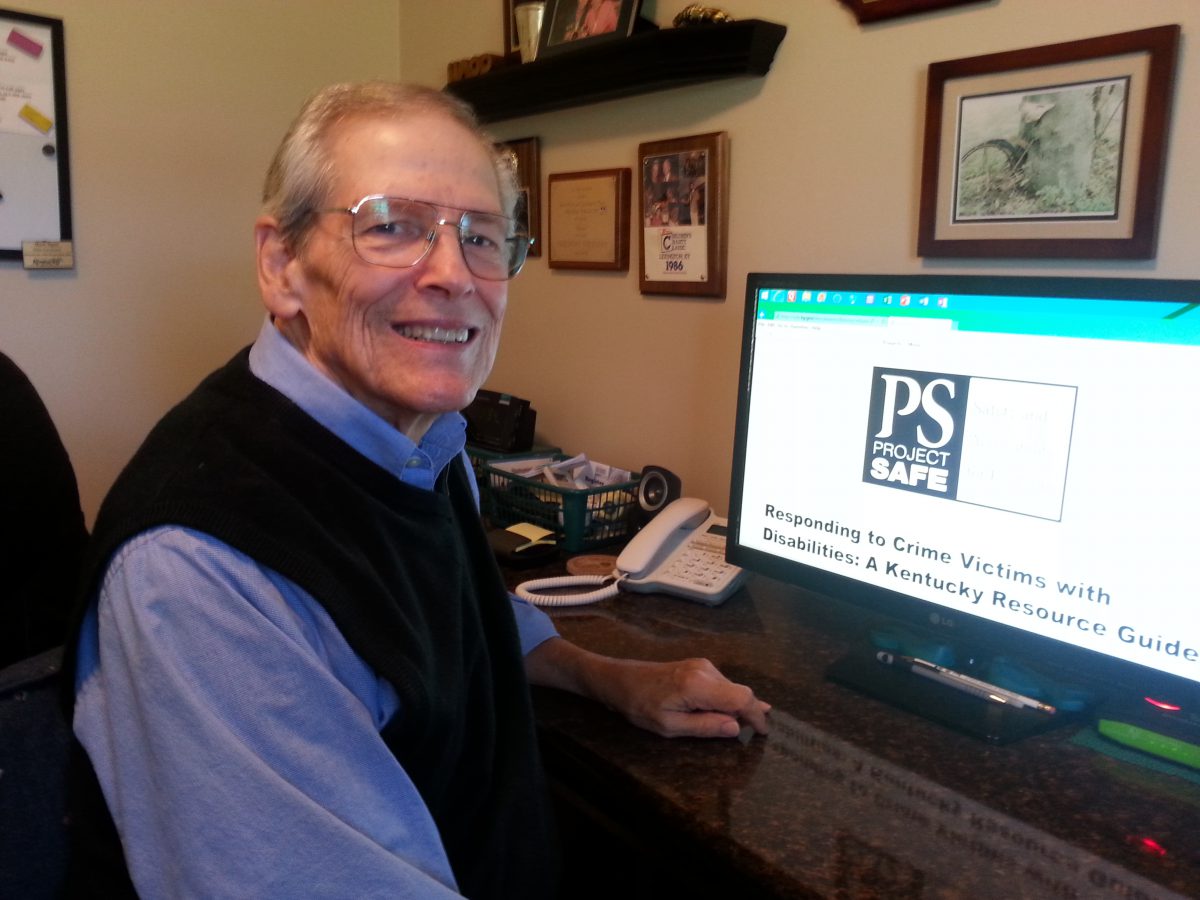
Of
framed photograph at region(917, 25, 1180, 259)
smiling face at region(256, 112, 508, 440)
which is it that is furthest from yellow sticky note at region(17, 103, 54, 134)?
framed photograph at region(917, 25, 1180, 259)

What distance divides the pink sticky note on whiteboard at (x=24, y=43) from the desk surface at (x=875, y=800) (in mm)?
1617

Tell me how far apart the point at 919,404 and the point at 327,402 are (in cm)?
66

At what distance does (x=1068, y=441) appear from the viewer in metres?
0.96

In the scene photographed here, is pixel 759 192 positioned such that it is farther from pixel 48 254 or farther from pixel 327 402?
pixel 48 254

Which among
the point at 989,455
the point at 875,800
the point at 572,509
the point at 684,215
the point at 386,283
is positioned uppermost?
the point at 684,215

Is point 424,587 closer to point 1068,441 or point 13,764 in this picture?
point 13,764

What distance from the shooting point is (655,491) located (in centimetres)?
162

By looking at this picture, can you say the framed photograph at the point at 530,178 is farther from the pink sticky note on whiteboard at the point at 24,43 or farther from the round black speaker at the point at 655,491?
the pink sticky note on whiteboard at the point at 24,43

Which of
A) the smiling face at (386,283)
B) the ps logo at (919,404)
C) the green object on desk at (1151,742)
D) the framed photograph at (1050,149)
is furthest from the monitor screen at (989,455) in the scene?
the smiling face at (386,283)

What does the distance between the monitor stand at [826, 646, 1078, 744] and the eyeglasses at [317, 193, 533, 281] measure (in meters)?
0.67

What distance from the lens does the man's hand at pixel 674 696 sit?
1.02m

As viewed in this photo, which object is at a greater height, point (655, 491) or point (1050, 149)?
point (1050, 149)

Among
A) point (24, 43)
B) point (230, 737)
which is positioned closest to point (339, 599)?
point (230, 737)

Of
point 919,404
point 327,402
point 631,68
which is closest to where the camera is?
point 327,402
